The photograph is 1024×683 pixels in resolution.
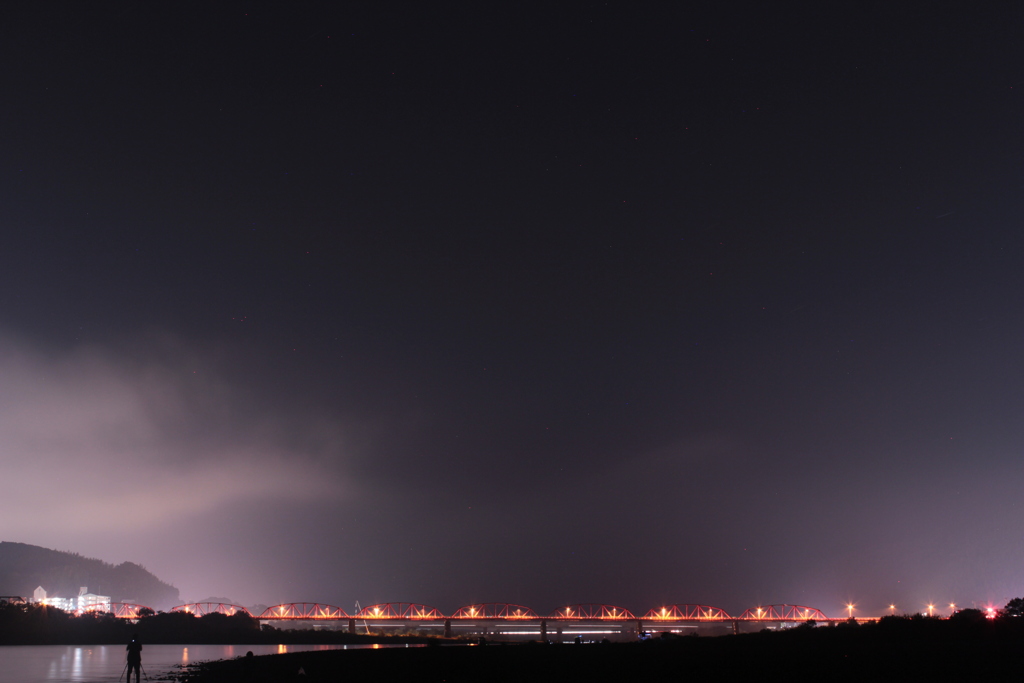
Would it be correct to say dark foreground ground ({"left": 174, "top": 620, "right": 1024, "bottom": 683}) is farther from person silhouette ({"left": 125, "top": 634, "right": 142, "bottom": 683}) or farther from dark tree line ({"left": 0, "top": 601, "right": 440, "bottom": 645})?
dark tree line ({"left": 0, "top": 601, "right": 440, "bottom": 645})

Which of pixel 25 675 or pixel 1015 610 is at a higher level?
pixel 25 675

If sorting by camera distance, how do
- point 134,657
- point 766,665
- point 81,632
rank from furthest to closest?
point 81,632
point 134,657
point 766,665

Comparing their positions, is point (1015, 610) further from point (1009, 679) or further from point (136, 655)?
point (136, 655)

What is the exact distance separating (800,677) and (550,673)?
42.2ft

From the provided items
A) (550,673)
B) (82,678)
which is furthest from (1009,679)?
(82,678)

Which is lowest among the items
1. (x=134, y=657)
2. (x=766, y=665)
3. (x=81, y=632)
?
(x=81, y=632)

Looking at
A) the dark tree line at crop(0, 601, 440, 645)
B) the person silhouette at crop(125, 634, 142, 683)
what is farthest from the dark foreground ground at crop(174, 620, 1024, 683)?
the dark tree line at crop(0, 601, 440, 645)

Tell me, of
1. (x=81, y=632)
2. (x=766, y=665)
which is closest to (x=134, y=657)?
(x=766, y=665)

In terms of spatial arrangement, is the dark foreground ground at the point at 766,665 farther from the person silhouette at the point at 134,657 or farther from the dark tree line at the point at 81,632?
the dark tree line at the point at 81,632

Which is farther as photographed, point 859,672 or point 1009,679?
point 859,672

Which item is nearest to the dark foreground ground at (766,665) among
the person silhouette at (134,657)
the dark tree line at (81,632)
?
the person silhouette at (134,657)

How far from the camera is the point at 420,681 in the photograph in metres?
35.2

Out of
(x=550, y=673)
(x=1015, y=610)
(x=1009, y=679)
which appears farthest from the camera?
(x=1015, y=610)

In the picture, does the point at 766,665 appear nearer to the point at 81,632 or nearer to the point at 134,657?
the point at 134,657
